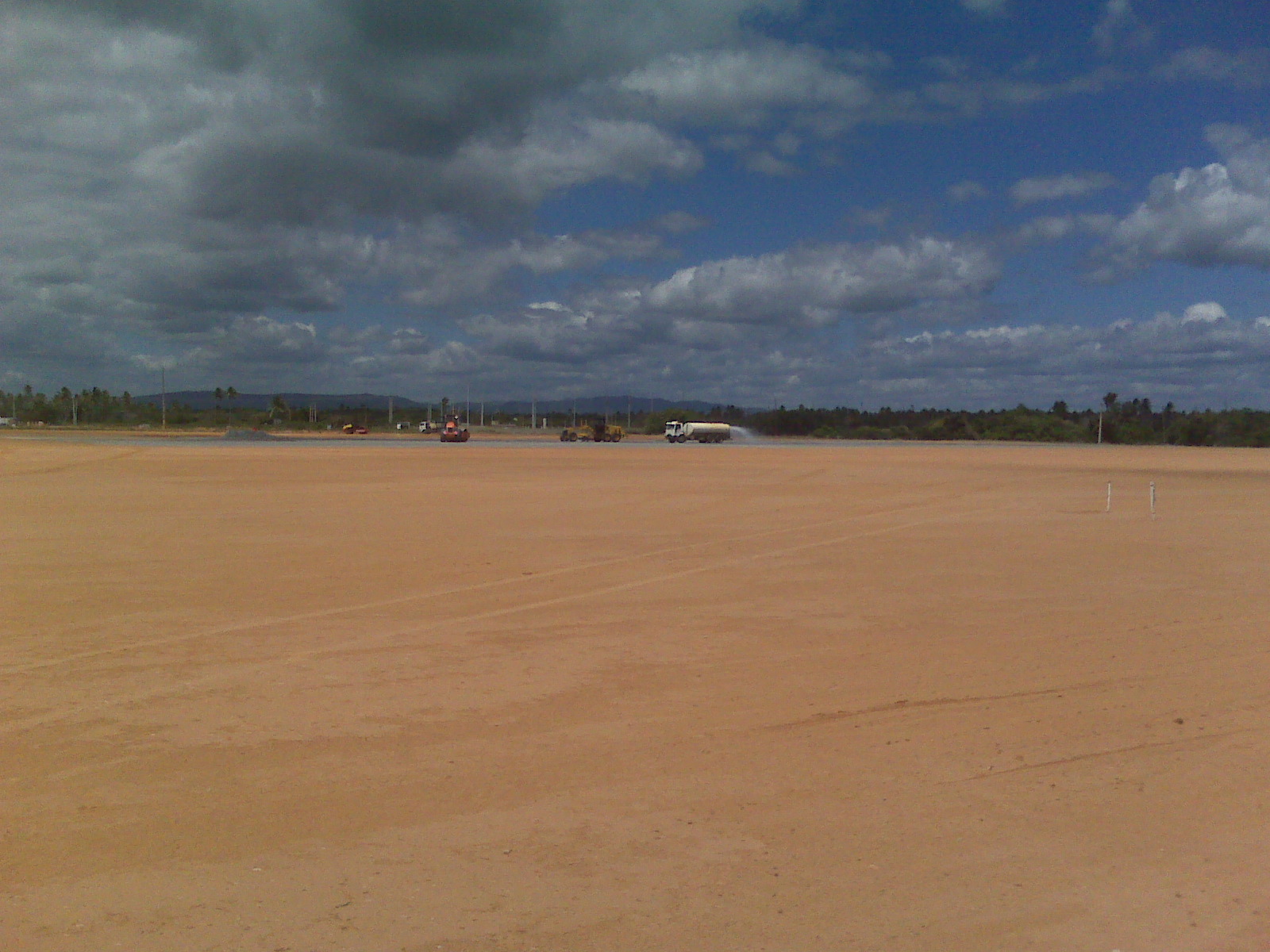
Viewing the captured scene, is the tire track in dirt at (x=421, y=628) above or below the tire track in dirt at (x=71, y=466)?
below

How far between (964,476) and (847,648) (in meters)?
33.0

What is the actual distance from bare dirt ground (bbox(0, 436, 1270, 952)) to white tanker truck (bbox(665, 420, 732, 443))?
258 feet

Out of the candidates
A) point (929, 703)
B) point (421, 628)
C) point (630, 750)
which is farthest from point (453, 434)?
point (630, 750)

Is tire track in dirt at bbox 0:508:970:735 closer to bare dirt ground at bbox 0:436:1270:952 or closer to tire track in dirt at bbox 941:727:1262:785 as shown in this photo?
bare dirt ground at bbox 0:436:1270:952

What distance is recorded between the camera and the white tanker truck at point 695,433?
95.8 meters

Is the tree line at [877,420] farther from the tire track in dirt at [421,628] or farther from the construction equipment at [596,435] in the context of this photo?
the tire track in dirt at [421,628]

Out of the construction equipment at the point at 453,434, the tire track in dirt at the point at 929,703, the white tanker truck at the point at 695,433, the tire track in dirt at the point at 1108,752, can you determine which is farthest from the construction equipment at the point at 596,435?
the tire track in dirt at the point at 1108,752

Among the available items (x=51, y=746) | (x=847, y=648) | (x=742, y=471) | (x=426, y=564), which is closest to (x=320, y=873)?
(x=51, y=746)

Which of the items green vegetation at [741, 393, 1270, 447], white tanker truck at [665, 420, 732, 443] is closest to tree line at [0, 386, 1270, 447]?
green vegetation at [741, 393, 1270, 447]

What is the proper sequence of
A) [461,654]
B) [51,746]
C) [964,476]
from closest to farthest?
[51,746]
[461,654]
[964,476]

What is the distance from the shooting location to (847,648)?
10.2 metres

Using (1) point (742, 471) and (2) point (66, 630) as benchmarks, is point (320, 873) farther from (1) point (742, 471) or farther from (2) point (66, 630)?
(1) point (742, 471)

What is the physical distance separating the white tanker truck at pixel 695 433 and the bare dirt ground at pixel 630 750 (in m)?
78.6

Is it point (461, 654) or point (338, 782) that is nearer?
point (338, 782)
